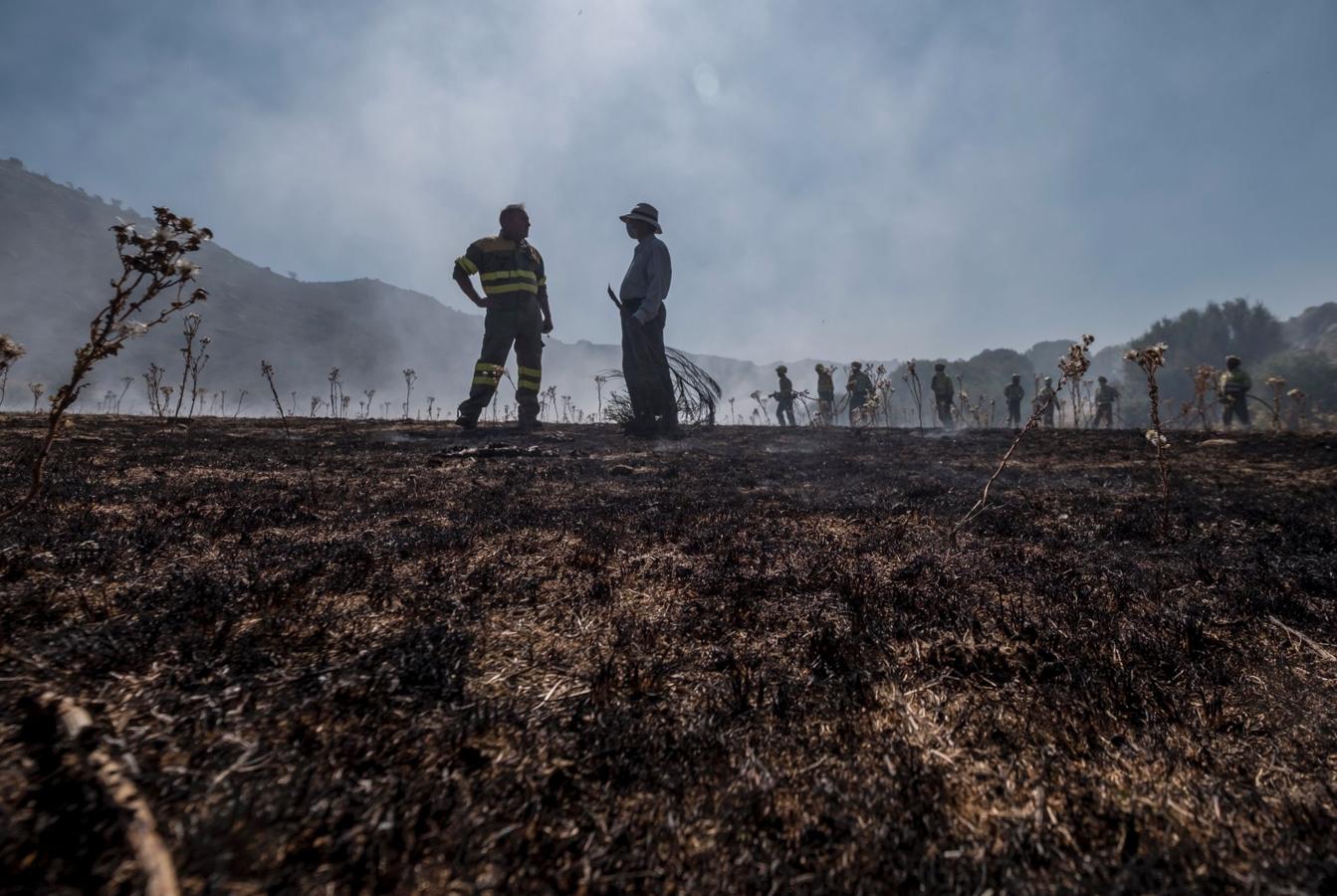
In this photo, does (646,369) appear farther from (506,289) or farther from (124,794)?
(124,794)

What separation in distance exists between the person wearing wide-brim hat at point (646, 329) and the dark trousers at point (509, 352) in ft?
4.93

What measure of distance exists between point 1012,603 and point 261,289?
145047 millimetres

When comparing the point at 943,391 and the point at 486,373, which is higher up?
the point at 943,391

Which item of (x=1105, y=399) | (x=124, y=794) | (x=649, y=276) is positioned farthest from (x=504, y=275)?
(x=1105, y=399)

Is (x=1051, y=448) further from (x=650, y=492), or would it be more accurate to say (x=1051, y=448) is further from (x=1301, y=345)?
(x=1301, y=345)

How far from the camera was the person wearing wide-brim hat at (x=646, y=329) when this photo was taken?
8.33m

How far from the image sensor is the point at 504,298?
838 centimetres

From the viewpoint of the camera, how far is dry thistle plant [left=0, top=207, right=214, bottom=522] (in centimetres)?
193

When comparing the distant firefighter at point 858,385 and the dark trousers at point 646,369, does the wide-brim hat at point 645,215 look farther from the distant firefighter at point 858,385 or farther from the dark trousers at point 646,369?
the distant firefighter at point 858,385

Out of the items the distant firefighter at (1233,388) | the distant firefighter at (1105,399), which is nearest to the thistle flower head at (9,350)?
the distant firefighter at (1233,388)

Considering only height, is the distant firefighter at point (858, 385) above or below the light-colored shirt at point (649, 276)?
below

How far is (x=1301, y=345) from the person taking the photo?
60.4m

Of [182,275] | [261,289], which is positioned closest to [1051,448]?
[182,275]

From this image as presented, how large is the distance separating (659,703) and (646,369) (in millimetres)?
7457
